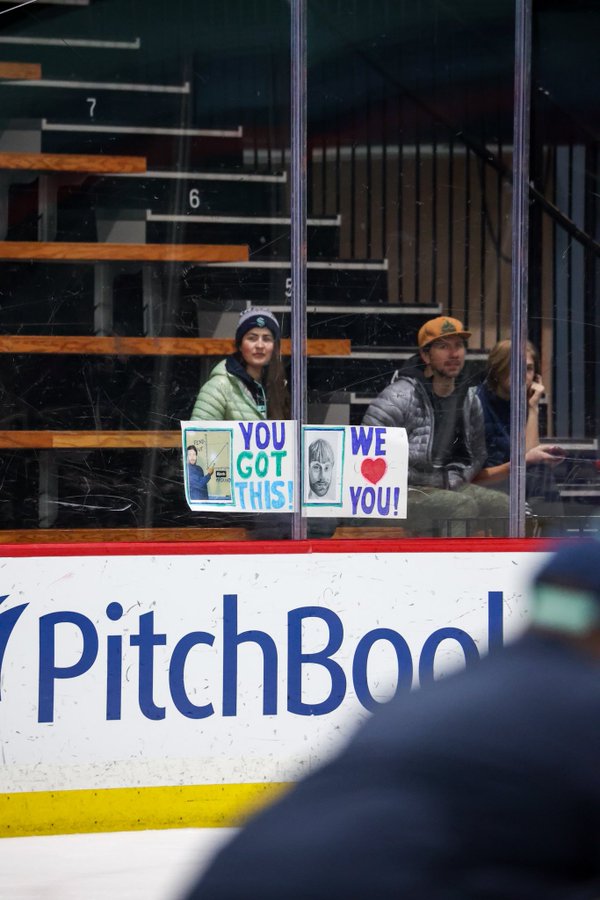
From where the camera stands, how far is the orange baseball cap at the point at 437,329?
521 cm

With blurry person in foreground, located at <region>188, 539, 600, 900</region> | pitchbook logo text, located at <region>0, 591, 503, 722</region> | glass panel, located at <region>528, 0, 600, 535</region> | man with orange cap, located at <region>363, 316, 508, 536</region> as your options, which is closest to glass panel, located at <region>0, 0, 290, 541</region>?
pitchbook logo text, located at <region>0, 591, 503, 722</region>

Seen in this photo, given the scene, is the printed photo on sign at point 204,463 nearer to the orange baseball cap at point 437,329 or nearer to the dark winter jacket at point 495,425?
the orange baseball cap at point 437,329

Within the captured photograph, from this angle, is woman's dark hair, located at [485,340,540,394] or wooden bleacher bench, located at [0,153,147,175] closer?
wooden bleacher bench, located at [0,153,147,175]

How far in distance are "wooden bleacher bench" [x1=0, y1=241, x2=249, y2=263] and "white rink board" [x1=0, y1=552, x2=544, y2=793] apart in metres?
1.15

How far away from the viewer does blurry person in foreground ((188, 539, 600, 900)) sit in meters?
1.67

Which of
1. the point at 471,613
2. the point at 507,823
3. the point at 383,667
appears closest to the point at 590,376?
the point at 471,613

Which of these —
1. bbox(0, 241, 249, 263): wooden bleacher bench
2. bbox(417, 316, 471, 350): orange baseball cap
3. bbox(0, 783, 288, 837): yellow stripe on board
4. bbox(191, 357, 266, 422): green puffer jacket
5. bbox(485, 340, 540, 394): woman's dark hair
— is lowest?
bbox(0, 783, 288, 837): yellow stripe on board

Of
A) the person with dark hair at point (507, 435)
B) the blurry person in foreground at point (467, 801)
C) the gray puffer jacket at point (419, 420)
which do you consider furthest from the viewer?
the person with dark hair at point (507, 435)

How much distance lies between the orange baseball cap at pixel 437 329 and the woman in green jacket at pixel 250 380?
572 mm

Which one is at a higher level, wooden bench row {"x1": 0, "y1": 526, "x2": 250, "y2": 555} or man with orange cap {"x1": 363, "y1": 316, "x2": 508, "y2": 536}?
man with orange cap {"x1": 363, "y1": 316, "x2": 508, "y2": 536}

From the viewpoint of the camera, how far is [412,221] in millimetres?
5141

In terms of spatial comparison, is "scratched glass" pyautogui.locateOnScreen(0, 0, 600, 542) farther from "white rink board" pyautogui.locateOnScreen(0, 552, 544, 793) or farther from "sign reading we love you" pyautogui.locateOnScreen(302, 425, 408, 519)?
"white rink board" pyautogui.locateOnScreen(0, 552, 544, 793)

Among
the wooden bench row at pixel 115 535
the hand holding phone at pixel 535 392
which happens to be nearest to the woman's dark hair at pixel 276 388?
the wooden bench row at pixel 115 535

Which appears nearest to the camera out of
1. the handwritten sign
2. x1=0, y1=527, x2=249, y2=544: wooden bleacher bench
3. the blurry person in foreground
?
the blurry person in foreground
